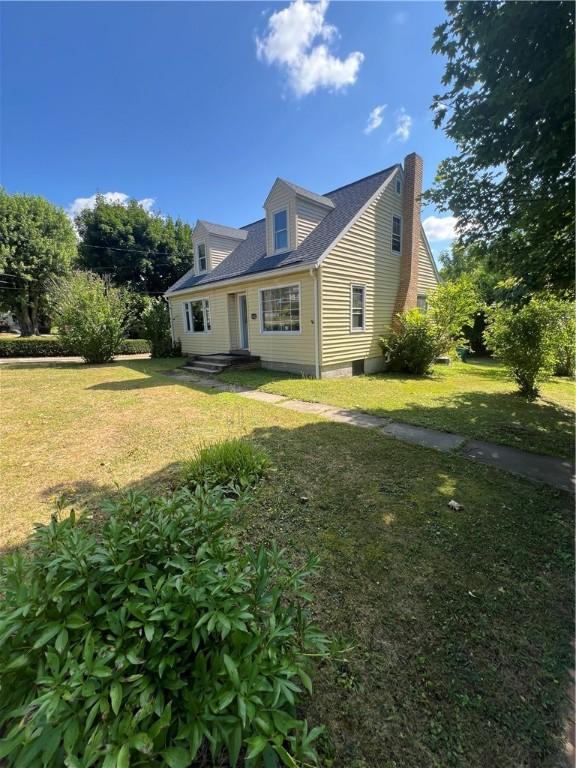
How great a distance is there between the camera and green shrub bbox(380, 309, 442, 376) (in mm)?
10805

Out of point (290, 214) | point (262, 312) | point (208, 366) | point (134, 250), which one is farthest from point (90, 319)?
point (134, 250)

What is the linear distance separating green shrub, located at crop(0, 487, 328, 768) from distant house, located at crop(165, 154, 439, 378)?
854 centimetres

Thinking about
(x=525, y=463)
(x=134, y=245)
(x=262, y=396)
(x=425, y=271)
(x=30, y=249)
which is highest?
(x=134, y=245)

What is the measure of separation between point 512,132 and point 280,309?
291 inches

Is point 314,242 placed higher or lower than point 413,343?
higher

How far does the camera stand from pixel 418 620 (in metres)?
1.95

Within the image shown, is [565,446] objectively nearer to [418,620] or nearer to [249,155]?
Result: [418,620]

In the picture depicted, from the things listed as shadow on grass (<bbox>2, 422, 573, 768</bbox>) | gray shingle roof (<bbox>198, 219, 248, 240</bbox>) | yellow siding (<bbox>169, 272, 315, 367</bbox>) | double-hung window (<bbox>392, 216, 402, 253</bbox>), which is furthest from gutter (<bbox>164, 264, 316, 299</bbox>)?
shadow on grass (<bbox>2, 422, 573, 768</bbox>)

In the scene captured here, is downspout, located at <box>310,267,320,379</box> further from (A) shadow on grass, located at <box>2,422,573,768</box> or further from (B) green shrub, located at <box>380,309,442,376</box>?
(A) shadow on grass, located at <box>2,422,573,768</box>

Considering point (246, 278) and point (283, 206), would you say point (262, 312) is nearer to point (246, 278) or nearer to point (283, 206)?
point (246, 278)

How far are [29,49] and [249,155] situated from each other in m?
7.48

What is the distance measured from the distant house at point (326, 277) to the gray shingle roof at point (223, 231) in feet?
6.38

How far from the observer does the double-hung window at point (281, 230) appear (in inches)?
431

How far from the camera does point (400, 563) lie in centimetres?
239
